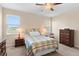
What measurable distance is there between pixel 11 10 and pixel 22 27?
50 cm

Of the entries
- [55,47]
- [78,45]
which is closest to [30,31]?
[55,47]

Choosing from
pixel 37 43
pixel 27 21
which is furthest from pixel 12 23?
pixel 37 43

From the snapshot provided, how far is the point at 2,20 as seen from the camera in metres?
2.23

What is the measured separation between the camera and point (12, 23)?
2.11 m

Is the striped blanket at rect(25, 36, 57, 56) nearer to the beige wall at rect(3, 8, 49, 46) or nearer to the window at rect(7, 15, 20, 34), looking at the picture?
the beige wall at rect(3, 8, 49, 46)

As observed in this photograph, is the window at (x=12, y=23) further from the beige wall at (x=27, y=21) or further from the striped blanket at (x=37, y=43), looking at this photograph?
the striped blanket at (x=37, y=43)

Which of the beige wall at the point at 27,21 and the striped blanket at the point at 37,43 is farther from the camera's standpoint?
the striped blanket at the point at 37,43

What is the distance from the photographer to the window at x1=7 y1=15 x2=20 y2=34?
209 centimetres

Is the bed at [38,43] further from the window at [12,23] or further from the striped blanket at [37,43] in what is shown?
the window at [12,23]

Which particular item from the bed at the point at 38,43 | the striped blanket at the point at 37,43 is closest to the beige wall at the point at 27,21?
the bed at the point at 38,43

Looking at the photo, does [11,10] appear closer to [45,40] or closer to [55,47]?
[45,40]

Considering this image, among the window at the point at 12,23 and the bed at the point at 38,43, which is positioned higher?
the window at the point at 12,23

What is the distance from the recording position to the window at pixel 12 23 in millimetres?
2086

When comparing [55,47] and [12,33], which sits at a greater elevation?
[12,33]
